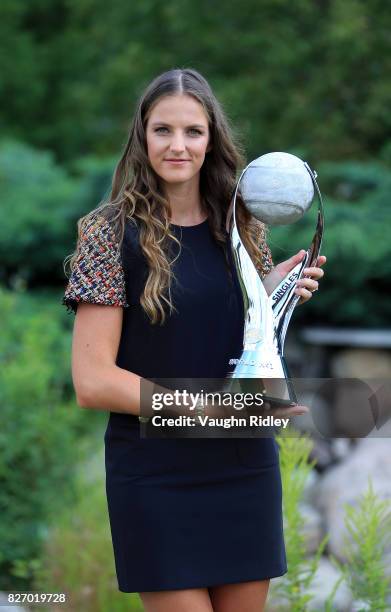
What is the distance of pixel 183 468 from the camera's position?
7.82ft

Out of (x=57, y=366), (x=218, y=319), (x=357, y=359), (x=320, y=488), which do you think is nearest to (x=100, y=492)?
(x=320, y=488)

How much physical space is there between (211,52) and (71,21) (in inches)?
172

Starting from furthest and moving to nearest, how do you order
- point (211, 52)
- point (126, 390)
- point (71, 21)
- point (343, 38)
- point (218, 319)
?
point (71, 21), point (211, 52), point (343, 38), point (218, 319), point (126, 390)

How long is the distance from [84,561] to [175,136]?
232cm

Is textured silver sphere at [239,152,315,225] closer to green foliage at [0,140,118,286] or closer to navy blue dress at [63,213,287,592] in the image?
navy blue dress at [63,213,287,592]

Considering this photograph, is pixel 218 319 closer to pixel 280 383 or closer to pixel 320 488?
pixel 280 383

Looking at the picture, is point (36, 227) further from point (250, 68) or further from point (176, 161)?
point (176, 161)

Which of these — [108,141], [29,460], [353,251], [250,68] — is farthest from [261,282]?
[108,141]

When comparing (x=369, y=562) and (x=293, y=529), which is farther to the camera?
(x=293, y=529)

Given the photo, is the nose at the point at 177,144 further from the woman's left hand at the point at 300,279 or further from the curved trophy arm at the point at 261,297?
the woman's left hand at the point at 300,279

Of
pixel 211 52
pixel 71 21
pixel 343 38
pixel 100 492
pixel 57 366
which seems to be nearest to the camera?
pixel 100 492

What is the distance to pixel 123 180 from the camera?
2.51 m

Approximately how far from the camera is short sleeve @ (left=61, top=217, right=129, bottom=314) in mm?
2318

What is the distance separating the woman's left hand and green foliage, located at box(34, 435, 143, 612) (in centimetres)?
176
